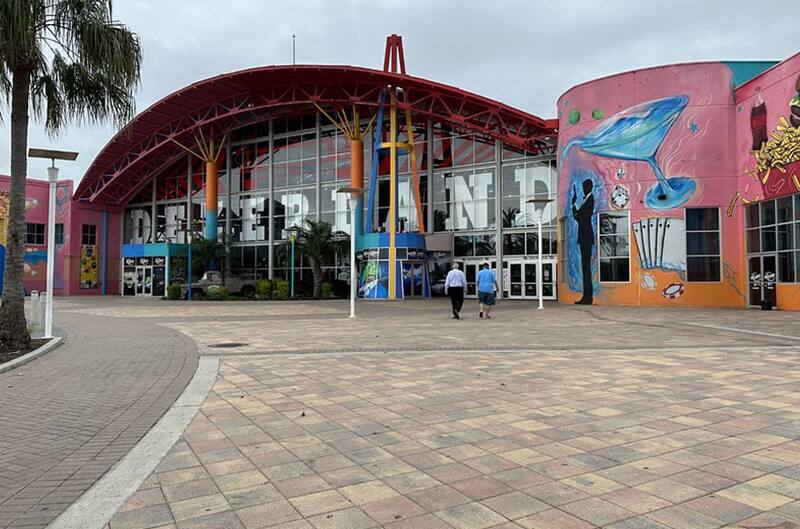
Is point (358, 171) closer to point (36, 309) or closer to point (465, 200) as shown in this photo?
point (465, 200)

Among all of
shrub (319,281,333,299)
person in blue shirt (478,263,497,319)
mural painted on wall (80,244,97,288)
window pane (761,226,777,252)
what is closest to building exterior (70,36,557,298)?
shrub (319,281,333,299)

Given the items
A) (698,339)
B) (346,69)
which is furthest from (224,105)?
(698,339)

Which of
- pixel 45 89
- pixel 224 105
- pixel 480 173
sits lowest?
pixel 45 89

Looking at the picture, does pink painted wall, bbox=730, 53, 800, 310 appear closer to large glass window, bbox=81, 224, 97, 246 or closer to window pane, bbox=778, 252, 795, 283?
window pane, bbox=778, 252, 795, 283

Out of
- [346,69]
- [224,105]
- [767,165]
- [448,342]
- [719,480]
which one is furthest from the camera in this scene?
[224,105]

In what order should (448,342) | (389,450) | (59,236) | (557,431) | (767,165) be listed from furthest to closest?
(59,236)
(767,165)
(448,342)
(557,431)
(389,450)

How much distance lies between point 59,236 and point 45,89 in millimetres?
36188

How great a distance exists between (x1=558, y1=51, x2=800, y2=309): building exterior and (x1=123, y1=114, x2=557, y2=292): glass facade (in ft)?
19.6

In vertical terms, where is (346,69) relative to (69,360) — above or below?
above

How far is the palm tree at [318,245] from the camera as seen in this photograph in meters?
32.0

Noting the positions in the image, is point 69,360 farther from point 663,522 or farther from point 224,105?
point 224,105

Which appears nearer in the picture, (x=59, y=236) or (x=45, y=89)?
(x=45, y=89)

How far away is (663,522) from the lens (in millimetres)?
3139

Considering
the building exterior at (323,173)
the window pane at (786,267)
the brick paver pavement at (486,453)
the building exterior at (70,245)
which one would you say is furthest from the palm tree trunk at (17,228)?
the building exterior at (70,245)
